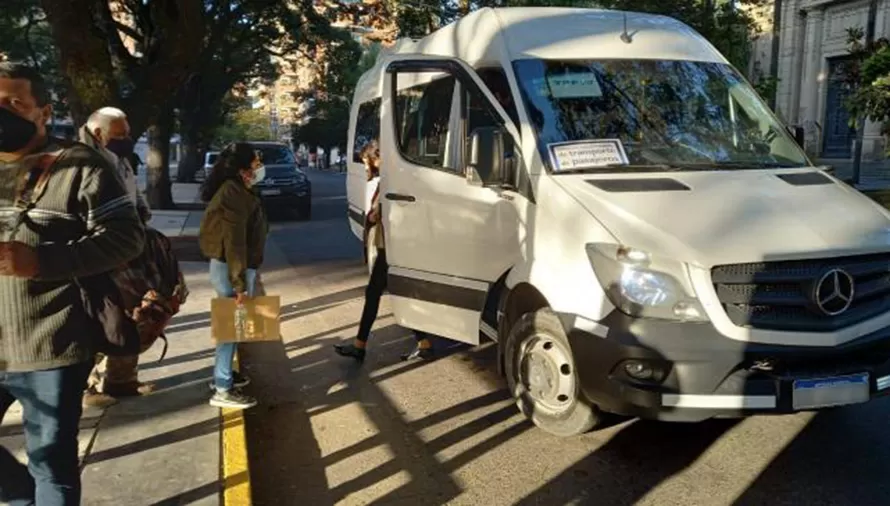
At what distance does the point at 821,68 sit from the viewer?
3133cm

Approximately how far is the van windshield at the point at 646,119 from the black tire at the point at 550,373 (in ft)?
2.95

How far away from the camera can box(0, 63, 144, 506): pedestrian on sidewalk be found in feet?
8.20

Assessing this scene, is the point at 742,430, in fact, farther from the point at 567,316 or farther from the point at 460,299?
the point at 460,299

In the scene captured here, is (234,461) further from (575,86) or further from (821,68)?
(821,68)

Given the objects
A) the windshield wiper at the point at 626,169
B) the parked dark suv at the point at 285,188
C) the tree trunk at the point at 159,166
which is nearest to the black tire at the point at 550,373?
the windshield wiper at the point at 626,169

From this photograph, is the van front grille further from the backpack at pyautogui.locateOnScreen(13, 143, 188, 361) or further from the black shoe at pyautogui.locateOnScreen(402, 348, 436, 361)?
the black shoe at pyautogui.locateOnScreen(402, 348, 436, 361)

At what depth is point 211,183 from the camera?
4918mm

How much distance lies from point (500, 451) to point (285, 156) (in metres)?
16.1

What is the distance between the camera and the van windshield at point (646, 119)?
177 inches

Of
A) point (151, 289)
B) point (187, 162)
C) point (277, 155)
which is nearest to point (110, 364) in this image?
point (151, 289)

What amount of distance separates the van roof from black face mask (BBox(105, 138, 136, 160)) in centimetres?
232

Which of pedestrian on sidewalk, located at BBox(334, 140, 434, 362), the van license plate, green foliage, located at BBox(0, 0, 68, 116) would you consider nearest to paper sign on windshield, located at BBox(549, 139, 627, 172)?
the van license plate

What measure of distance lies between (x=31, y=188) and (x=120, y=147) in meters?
2.72

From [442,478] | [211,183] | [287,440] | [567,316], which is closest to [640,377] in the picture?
[567,316]
